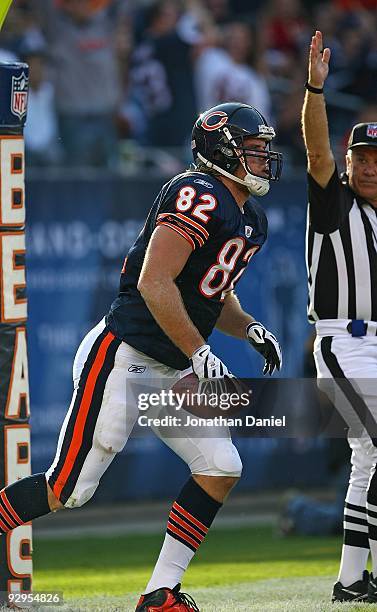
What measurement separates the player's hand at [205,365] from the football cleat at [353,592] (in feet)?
4.70

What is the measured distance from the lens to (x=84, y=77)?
35.2ft

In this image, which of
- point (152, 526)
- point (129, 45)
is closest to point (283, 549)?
point (152, 526)

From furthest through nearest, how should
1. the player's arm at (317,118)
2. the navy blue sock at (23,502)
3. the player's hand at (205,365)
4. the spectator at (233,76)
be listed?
the spectator at (233,76), the player's arm at (317,118), the navy blue sock at (23,502), the player's hand at (205,365)

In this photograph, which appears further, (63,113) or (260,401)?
(63,113)

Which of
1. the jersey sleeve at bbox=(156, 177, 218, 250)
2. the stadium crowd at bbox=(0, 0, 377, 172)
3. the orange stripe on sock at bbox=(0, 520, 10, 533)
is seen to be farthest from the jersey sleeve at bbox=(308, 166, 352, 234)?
the stadium crowd at bbox=(0, 0, 377, 172)

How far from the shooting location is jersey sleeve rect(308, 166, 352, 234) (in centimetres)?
572

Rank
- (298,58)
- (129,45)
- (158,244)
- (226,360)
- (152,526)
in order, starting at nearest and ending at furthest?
(158,244) → (152,526) → (226,360) → (129,45) → (298,58)

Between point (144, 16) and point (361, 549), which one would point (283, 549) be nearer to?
point (361, 549)

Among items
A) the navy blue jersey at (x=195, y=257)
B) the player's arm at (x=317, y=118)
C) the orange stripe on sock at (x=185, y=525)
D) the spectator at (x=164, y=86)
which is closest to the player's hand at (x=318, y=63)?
the player's arm at (x=317, y=118)

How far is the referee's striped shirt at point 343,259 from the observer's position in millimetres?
5812

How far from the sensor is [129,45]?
1162 centimetres

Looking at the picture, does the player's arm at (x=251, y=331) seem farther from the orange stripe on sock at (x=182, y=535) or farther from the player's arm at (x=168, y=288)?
the orange stripe on sock at (x=182, y=535)

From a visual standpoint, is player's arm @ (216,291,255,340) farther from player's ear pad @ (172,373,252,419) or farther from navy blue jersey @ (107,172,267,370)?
player's ear pad @ (172,373,252,419)

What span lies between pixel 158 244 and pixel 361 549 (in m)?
1.88
